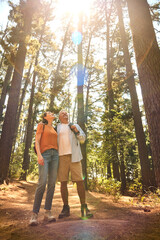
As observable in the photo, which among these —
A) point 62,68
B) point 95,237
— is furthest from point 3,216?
point 62,68

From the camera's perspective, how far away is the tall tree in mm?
8297

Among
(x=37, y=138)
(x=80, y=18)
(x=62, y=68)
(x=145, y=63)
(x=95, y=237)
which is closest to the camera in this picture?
(x=95, y=237)

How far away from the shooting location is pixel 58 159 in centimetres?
351

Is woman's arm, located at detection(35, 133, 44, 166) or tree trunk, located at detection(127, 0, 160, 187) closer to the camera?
woman's arm, located at detection(35, 133, 44, 166)

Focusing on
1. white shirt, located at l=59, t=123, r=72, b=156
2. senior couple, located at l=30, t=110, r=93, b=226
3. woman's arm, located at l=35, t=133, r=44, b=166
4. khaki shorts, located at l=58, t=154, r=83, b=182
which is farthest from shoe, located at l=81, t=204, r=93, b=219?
woman's arm, located at l=35, t=133, r=44, b=166

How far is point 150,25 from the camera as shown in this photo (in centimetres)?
381

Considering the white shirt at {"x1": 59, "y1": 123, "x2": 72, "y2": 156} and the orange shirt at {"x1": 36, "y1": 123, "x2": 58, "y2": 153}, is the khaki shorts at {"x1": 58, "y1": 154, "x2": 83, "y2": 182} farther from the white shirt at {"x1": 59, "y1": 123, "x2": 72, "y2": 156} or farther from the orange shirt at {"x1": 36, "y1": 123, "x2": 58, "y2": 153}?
the orange shirt at {"x1": 36, "y1": 123, "x2": 58, "y2": 153}

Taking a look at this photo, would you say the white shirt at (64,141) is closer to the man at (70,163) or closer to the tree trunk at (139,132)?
the man at (70,163)

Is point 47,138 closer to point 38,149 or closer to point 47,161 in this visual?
point 38,149

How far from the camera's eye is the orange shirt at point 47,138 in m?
3.38

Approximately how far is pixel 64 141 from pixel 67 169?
1.97ft

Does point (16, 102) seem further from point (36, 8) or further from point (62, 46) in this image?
point (62, 46)

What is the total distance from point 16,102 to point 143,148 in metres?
7.03

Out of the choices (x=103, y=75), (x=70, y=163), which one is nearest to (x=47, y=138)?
(x=70, y=163)
